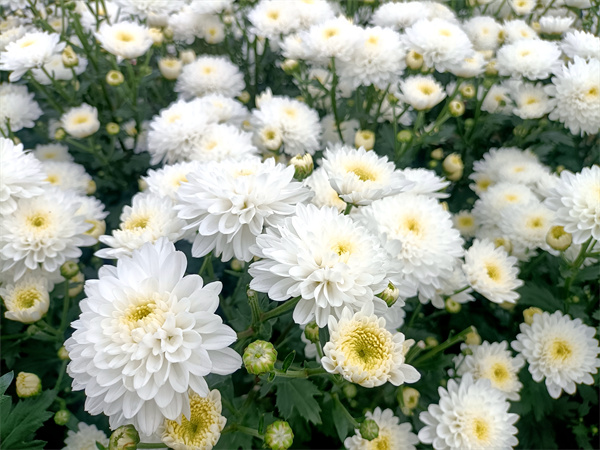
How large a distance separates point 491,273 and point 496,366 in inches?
12.0

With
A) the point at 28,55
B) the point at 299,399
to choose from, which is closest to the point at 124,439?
the point at 299,399

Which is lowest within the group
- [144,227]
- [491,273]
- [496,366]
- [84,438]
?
[84,438]

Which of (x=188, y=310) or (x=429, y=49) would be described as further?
(x=429, y=49)

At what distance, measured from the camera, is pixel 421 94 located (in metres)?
1.70

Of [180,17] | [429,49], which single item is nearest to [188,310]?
[429,49]

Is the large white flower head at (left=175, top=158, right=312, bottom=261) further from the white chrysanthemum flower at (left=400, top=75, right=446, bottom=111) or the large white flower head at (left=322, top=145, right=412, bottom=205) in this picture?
the white chrysanthemum flower at (left=400, top=75, right=446, bottom=111)

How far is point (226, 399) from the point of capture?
1.11 m

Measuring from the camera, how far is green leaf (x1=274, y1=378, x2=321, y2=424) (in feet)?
3.69

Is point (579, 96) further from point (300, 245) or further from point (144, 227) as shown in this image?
point (144, 227)

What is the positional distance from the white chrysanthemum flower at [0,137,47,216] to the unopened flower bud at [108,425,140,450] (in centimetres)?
74

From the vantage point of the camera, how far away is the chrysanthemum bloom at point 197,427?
2.99 ft

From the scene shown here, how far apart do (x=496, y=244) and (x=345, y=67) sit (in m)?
0.95

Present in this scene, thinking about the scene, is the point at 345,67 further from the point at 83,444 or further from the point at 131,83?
the point at 83,444

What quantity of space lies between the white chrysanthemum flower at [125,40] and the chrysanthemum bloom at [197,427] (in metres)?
1.52
